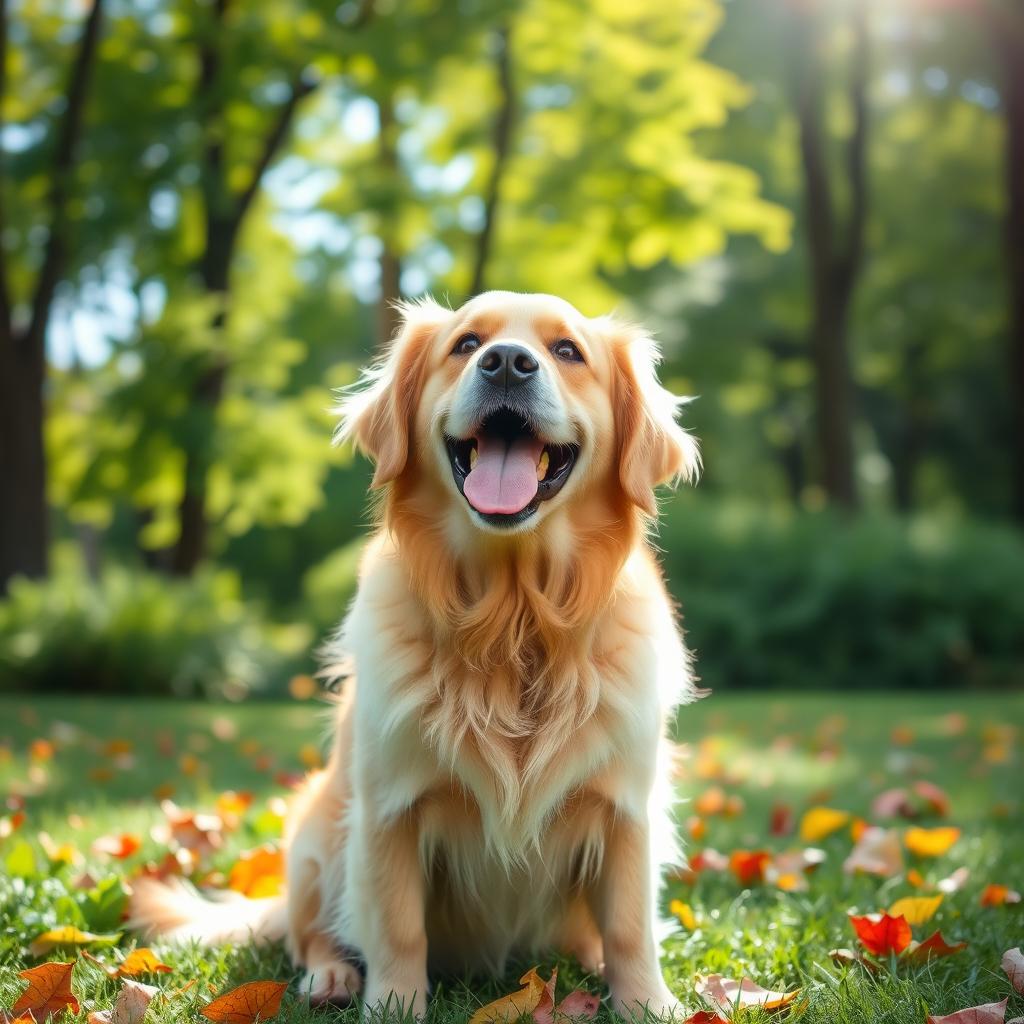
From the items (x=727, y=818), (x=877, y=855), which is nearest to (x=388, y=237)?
(x=727, y=818)

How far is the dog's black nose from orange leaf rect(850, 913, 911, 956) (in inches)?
61.4

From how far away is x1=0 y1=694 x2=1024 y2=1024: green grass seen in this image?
2514 mm

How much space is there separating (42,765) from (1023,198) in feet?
47.5

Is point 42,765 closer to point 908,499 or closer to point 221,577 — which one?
point 221,577

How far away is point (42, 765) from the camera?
5.52 metres

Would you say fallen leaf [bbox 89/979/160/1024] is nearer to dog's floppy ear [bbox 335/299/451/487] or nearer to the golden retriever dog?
the golden retriever dog

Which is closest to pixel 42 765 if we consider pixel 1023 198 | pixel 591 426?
pixel 591 426

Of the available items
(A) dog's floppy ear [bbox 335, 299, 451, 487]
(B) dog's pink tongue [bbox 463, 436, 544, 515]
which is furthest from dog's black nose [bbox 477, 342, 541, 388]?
(A) dog's floppy ear [bbox 335, 299, 451, 487]

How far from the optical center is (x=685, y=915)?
117 inches

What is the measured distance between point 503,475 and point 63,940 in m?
1.57

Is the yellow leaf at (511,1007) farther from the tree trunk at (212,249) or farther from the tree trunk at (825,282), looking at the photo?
the tree trunk at (825,282)

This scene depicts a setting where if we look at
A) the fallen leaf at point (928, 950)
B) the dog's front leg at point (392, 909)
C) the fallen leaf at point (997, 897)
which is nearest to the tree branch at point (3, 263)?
the dog's front leg at point (392, 909)

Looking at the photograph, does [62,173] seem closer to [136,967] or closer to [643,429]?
[643,429]

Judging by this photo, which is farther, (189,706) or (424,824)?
(189,706)
